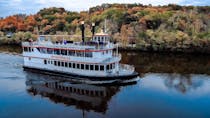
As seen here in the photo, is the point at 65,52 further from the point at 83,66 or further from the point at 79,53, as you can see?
the point at 83,66

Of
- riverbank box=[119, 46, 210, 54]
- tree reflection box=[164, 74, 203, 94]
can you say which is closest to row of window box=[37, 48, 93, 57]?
tree reflection box=[164, 74, 203, 94]

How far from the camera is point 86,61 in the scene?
36.3 m

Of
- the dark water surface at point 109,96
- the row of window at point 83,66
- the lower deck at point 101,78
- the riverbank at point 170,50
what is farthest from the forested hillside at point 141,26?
the row of window at point 83,66

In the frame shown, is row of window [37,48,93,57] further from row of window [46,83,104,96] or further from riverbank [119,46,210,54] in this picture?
riverbank [119,46,210,54]

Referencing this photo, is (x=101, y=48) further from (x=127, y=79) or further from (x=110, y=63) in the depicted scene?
(x=127, y=79)

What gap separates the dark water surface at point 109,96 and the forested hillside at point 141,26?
68.1 feet

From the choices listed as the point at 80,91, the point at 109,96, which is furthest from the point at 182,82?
the point at 80,91

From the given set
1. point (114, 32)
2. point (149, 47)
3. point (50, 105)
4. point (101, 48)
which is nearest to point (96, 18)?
Answer: point (114, 32)

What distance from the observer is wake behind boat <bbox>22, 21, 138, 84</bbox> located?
1411 inches

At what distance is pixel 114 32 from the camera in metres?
80.6

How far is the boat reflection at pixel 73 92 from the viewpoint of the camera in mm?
29984

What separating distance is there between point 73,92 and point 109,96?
4202 millimetres

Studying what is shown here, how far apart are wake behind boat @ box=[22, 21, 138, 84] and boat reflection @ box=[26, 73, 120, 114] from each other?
1.19m

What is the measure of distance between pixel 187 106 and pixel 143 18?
2128 inches
